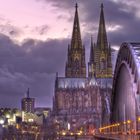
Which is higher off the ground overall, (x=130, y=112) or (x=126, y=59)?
(x=126, y=59)

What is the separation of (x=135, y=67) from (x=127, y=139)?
2381 centimetres

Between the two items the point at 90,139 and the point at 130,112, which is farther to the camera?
the point at 90,139

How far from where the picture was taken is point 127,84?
104 meters

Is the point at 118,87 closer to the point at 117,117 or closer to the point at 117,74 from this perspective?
the point at 117,74

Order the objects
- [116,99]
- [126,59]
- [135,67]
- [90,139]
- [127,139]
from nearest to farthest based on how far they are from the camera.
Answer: [127,139] → [135,67] → [126,59] → [116,99] → [90,139]

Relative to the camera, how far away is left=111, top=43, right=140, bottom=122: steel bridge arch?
8644 cm

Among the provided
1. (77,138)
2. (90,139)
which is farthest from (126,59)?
(77,138)

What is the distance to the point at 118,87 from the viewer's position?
113188 mm

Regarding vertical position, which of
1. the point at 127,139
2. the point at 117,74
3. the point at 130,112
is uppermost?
the point at 117,74

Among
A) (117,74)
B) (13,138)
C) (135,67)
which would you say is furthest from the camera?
(13,138)

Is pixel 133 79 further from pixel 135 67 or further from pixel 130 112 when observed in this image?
Answer: pixel 130 112

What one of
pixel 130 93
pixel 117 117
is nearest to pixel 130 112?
pixel 130 93

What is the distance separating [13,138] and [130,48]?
106409mm

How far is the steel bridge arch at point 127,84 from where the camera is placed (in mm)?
86438
